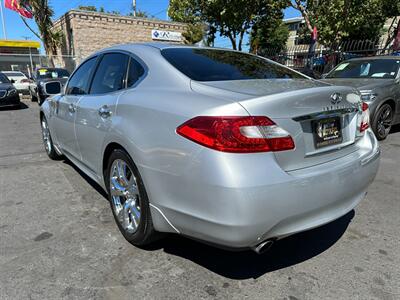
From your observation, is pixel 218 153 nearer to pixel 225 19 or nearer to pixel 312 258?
pixel 312 258

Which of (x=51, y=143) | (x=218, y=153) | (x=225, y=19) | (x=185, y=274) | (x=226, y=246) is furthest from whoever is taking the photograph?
(x=225, y=19)

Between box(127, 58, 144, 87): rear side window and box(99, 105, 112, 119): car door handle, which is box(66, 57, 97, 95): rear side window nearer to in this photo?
box(99, 105, 112, 119): car door handle

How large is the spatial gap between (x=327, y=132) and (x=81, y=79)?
284cm

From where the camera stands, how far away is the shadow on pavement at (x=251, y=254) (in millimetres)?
2596

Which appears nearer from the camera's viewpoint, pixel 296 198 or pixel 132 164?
pixel 296 198

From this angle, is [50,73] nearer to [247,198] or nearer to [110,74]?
[110,74]

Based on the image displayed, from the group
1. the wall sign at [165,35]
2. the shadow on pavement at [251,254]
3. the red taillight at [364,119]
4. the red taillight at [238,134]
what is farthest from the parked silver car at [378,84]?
the wall sign at [165,35]

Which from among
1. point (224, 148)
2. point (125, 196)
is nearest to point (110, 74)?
point (125, 196)

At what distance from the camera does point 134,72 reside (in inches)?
117

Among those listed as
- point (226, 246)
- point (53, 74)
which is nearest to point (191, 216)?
point (226, 246)

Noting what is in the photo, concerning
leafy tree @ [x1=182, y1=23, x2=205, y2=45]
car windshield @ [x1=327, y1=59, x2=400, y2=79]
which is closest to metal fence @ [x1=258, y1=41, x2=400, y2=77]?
car windshield @ [x1=327, y1=59, x2=400, y2=79]

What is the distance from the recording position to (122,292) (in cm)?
234

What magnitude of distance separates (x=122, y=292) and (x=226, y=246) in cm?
80

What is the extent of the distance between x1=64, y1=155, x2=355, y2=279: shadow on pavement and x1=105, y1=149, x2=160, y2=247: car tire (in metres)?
0.20
